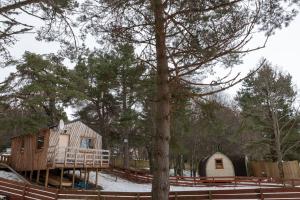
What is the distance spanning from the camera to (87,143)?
21344 mm

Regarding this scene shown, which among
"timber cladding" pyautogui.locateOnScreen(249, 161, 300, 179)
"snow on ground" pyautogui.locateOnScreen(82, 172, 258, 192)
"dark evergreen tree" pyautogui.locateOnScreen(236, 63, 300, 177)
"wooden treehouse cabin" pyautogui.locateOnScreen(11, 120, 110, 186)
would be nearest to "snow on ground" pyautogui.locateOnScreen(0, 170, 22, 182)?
"wooden treehouse cabin" pyautogui.locateOnScreen(11, 120, 110, 186)

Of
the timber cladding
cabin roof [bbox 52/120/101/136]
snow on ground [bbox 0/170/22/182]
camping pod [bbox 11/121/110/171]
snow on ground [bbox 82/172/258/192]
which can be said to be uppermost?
cabin roof [bbox 52/120/101/136]

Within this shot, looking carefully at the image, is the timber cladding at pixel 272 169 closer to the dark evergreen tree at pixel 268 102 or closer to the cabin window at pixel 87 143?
the dark evergreen tree at pixel 268 102

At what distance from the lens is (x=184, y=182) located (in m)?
22.3

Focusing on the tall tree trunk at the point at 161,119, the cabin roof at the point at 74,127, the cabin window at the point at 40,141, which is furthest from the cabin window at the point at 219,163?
the tall tree trunk at the point at 161,119

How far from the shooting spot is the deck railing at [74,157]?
17.9m

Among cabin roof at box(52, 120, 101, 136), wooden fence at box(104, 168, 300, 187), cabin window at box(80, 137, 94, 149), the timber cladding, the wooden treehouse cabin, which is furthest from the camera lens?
the timber cladding

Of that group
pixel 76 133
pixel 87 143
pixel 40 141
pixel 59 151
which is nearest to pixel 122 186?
pixel 87 143

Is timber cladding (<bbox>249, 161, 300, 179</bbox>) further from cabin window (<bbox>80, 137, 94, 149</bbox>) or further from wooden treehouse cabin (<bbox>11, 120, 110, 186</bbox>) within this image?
cabin window (<bbox>80, 137, 94, 149</bbox>)

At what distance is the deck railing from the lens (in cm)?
1786

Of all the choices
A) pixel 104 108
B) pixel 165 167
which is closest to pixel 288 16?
pixel 165 167

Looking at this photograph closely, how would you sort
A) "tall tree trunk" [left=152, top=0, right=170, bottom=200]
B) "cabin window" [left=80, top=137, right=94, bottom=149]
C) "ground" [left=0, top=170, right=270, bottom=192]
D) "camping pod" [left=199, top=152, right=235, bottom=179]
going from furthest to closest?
"camping pod" [left=199, top=152, right=235, bottom=179] → "cabin window" [left=80, top=137, right=94, bottom=149] → "ground" [left=0, top=170, right=270, bottom=192] → "tall tree trunk" [left=152, top=0, right=170, bottom=200]

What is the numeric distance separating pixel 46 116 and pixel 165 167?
1765 centimetres

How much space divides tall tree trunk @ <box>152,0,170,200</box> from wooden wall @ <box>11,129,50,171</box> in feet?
40.0
